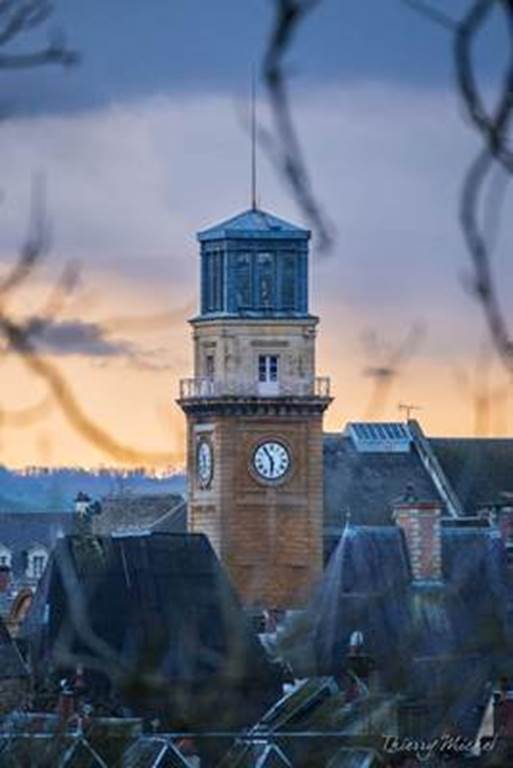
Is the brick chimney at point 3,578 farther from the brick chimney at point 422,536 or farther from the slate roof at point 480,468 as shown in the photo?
the slate roof at point 480,468

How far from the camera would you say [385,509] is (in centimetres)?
5441

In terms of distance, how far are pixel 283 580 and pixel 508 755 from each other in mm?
40180

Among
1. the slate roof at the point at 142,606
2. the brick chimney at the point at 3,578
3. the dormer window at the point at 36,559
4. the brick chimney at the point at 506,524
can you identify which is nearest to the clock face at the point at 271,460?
the brick chimney at the point at 506,524

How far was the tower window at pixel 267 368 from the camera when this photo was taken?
5333cm

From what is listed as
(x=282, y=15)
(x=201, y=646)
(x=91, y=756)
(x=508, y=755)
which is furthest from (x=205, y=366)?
(x=282, y=15)

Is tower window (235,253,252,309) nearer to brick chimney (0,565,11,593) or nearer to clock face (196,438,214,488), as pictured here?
clock face (196,438,214,488)

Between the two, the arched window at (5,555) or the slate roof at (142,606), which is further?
the arched window at (5,555)

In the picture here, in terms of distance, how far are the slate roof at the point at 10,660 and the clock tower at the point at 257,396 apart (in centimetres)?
2026

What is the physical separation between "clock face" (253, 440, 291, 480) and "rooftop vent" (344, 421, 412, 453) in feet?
10.7

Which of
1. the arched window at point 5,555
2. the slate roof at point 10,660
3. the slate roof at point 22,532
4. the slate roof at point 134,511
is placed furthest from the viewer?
the slate roof at point 22,532

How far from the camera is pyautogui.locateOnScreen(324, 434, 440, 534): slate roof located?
5450cm

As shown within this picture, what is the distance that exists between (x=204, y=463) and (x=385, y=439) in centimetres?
434

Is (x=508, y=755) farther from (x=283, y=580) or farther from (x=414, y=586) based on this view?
(x=283, y=580)

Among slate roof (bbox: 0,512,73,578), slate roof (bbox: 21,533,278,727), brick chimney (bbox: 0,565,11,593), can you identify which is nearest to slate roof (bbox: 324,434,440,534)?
brick chimney (bbox: 0,565,11,593)
